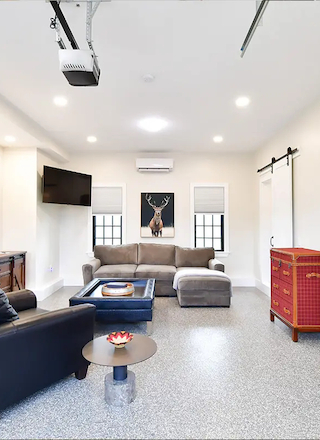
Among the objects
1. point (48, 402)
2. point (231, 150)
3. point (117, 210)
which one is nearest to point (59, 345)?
point (48, 402)

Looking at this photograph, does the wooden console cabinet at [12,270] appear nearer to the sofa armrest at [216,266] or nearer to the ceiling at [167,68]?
the ceiling at [167,68]

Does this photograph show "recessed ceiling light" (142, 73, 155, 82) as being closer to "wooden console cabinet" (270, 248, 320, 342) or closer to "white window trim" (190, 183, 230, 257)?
"wooden console cabinet" (270, 248, 320, 342)

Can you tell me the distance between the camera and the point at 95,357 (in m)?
1.97

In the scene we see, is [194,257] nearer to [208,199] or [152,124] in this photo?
[208,199]

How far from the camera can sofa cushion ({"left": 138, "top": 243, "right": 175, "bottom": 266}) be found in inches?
225

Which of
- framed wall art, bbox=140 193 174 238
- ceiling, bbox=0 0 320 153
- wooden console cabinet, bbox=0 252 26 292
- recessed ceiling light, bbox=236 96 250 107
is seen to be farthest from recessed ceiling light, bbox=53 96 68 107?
framed wall art, bbox=140 193 174 238

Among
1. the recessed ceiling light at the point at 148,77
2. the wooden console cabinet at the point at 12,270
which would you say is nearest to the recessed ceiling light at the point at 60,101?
the recessed ceiling light at the point at 148,77

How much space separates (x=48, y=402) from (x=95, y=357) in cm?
54

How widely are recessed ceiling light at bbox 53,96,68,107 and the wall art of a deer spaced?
2.86 meters

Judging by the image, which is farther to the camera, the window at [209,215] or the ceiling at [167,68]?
the window at [209,215]

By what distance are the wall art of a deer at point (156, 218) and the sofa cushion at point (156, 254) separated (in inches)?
15.5

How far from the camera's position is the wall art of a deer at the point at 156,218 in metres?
6.12

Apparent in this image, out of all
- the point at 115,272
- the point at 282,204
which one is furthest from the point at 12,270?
the point at 282,204

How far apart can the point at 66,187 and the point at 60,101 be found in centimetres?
213
